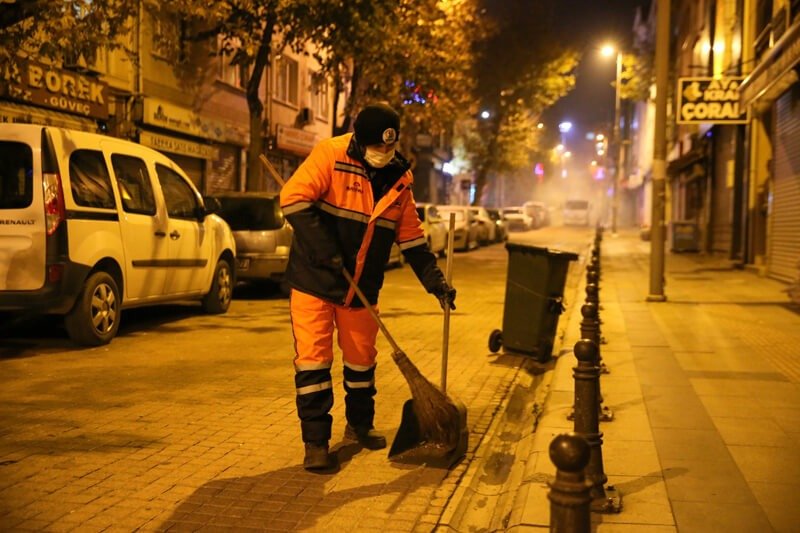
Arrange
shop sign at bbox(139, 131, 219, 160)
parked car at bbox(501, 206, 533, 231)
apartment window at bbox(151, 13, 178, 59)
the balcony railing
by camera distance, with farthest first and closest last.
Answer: parked car at bbox(501, 206, 533, 231), shop sign at bbox(139, 131, 219, 160), the balcony railing, apartment window at bbox(151, 13, 178, 59)

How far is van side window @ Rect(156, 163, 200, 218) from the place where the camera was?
962 cm

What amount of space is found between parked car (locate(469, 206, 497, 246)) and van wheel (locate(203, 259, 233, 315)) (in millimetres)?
19682

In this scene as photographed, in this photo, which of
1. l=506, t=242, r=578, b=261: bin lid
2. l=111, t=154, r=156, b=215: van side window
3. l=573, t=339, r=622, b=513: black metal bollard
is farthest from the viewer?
l=111, t=154, r=156, b=215: van side window

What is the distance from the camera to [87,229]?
7.96 metres

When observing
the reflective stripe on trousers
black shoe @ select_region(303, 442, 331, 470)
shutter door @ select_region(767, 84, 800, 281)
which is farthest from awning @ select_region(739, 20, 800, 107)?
black shoe @ select_region(303, 442, 331, 470)

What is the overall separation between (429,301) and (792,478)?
8986mm

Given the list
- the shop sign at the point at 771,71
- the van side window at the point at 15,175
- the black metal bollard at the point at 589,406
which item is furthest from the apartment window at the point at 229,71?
the black metal bollard at the point at 589,406

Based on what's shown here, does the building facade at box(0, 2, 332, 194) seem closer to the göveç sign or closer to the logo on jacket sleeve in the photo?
the logo on jacket sleeve

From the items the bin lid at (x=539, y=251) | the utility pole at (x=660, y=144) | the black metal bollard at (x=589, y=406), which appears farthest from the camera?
the utility pole at (x=660, y=144)

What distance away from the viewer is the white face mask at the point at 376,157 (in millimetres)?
4516

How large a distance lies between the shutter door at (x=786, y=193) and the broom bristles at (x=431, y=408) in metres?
11.3

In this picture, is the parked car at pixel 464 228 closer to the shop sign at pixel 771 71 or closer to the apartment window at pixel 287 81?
the apartment window at pixel 287 81

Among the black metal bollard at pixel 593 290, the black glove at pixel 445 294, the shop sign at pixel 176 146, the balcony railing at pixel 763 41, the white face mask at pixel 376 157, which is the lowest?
the black metal bollard at pixel 593 290

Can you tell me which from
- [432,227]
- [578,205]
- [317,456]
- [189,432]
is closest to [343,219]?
[317,456]
